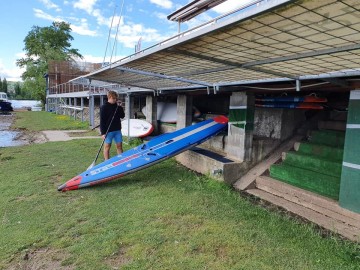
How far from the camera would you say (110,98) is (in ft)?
21.4

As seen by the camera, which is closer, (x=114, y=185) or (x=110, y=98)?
(x=114, y=185)

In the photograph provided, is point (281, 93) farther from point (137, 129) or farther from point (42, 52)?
point (42, 52)

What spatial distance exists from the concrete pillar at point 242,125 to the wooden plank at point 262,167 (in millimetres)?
293

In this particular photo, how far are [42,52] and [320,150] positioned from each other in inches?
1835

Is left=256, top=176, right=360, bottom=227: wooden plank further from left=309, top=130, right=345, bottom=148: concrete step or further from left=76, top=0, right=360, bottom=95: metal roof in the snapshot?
left=76, top=0, right=360, bottom=95: metal roof

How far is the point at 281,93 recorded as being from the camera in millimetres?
6164

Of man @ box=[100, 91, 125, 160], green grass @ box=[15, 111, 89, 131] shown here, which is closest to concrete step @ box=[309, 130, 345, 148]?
man @ box=[100, 91, 125, 160]

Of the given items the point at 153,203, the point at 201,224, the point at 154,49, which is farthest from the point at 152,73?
the point at 201,224

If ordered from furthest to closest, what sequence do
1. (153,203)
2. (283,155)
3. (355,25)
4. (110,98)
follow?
(110,98), (283,155), (153,203), (355,25)

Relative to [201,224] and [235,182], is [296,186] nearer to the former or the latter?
[235,182]

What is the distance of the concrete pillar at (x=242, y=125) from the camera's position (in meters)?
6.18

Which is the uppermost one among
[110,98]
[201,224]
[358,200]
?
[110,98]

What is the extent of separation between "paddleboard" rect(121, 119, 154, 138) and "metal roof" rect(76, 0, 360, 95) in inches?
219

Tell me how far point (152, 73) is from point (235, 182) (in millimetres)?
2869
